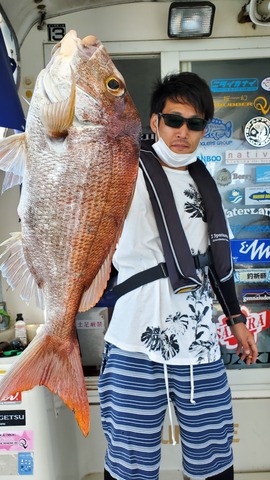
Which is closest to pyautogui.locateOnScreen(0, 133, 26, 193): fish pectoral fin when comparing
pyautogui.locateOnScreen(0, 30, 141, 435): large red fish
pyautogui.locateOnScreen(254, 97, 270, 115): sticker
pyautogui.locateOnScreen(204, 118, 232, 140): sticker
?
pyautogui.locateOnScreen(0, 30, 141, 435): large red fish

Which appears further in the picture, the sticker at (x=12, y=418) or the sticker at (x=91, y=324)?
the sticker at (x=91, y=324)

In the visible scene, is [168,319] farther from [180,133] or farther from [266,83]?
[266,83]

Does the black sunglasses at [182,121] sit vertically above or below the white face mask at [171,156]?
above

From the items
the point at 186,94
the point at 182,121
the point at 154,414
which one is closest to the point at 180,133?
the point at 182,121

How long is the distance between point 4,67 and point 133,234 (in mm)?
893

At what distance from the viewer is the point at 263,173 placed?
3.28 m

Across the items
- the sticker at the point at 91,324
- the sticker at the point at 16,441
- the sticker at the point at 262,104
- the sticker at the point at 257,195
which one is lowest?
the sticker at the point at 16,441

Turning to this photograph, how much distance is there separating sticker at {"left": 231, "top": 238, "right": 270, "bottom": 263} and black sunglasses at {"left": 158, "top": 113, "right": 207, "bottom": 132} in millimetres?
1637

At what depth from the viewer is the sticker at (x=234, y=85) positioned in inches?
129

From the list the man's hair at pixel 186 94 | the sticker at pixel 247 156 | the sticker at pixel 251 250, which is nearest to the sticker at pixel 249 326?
the sticker at pixel 251 250

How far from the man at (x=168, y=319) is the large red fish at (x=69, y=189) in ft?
1.75

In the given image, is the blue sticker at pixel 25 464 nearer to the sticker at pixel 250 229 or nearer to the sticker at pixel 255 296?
the sticker at pixel 255 296

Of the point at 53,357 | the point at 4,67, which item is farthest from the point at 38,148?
the point at 4,67

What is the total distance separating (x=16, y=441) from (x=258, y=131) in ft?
8.86
